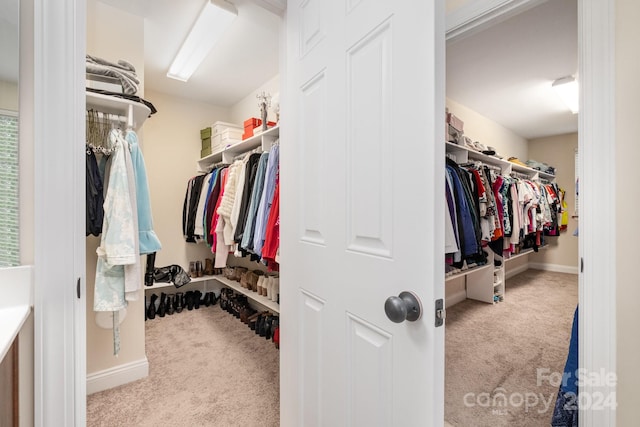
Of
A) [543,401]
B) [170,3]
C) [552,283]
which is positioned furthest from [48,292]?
[552,283]

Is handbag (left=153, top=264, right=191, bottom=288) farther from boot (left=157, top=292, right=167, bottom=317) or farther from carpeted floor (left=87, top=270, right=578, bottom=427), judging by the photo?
carpeted floor (left=87, top=270, right=578, bottom=427)

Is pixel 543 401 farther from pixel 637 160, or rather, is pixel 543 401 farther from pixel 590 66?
pixel 590 66

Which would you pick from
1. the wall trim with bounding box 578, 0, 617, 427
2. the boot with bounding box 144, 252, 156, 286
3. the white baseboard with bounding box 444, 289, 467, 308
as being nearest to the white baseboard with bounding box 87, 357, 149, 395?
the boot with bounding box 144, 252, 156, 286

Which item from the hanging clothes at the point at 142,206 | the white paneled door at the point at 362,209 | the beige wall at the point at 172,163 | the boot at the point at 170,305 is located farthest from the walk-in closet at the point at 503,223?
the beige wall at the point at 172,163

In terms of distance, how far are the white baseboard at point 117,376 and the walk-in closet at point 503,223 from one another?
1.94m

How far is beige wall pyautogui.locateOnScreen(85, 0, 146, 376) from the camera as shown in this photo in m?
1.66

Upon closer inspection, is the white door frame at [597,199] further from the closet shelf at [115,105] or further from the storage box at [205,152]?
the storage box at [205,152]

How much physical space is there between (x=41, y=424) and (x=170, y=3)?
2221 mm

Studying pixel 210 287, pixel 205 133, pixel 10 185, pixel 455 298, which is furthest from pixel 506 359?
pixel 205 133

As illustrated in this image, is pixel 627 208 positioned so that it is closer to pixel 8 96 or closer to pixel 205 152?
pixel 8 96

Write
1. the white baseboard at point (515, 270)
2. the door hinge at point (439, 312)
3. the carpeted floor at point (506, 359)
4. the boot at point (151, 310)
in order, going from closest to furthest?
1. the door hinge at point (439, 312)
2. the carpeted floor at point (506, 359)
3. the boot at point (151, 310)
4. the white baseboard at point (515, 270)

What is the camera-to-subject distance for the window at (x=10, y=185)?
73 cm

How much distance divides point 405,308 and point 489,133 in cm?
452

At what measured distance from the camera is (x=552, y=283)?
4.22 metres
